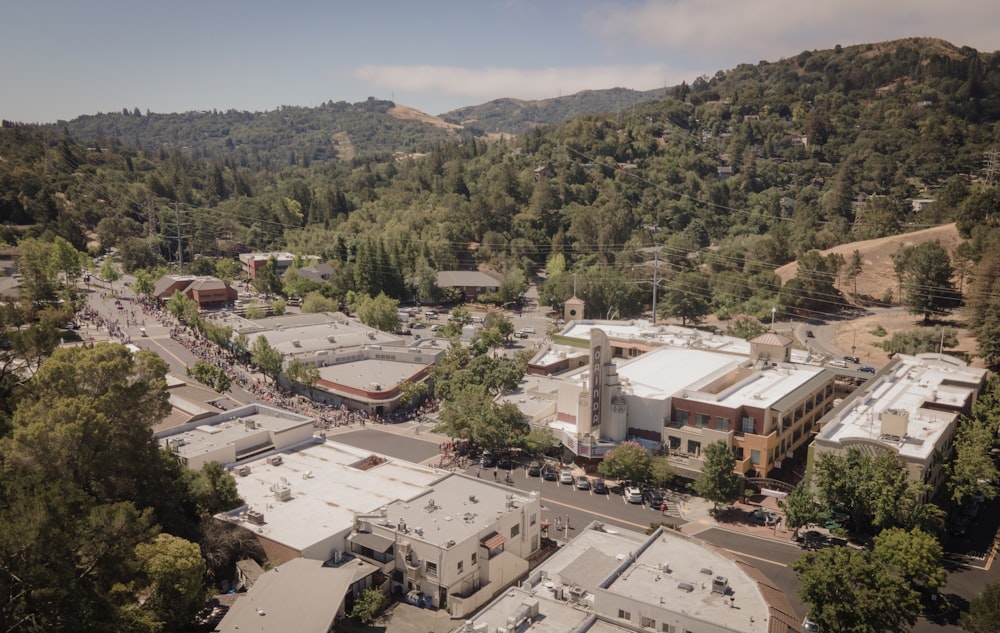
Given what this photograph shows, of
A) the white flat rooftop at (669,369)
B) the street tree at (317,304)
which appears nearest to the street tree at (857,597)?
the white flat rooftop at (669,369)

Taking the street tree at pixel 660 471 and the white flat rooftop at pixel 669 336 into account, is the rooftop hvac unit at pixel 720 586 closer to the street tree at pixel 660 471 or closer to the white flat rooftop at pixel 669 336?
the street tree at pixel 660 471

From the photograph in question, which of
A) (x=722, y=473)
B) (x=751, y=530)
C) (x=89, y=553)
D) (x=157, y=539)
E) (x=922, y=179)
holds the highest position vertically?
(x=922, y=179)

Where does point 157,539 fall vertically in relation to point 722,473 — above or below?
above

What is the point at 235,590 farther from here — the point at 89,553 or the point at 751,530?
the point at 751,530

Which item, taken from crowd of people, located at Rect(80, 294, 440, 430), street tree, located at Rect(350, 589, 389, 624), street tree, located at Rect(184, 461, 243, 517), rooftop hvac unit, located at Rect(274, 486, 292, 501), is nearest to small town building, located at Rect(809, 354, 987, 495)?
street tree, located at Rect(350, 589, 389, 624)

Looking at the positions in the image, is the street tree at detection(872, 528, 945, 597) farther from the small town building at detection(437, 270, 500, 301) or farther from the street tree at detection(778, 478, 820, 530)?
the small town building at detection(437, 270, 500, 301)

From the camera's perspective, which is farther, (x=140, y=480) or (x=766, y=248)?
(x=766, y=248)

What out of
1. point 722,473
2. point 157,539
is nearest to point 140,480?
point 157,539

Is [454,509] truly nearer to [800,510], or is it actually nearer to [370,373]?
[800,510]
